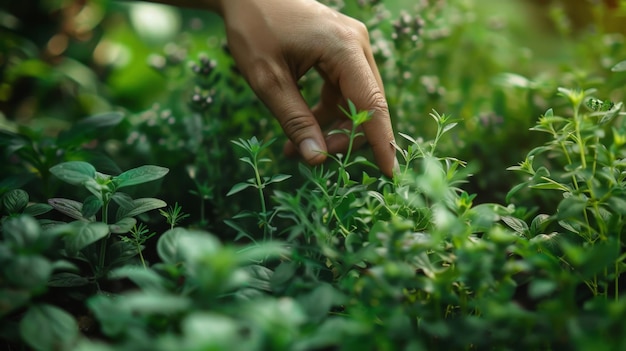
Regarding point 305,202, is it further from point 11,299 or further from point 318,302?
point 11,299

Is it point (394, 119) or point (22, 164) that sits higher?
point (394, 119)

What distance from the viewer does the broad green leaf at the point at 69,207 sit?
0.91 metres

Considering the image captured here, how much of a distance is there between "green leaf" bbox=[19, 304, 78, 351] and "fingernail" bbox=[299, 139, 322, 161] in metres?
0.57

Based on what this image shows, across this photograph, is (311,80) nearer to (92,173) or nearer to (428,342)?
(92,173)

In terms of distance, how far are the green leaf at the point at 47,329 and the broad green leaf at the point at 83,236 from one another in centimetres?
9

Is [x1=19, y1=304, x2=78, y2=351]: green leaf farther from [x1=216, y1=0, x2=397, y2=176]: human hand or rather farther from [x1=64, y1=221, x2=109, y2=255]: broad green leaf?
[x1=216, y1=0, x2=397, y2=176]: human hand

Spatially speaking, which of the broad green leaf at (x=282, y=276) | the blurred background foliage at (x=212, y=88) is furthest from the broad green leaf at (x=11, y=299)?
the blurred background foliage at (x=212, y=88)

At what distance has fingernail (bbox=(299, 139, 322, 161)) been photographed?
1099 mm

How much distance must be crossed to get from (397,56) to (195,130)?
67 cm

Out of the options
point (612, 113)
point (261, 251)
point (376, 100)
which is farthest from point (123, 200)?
point (612, 113)

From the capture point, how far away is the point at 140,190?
3.95ft

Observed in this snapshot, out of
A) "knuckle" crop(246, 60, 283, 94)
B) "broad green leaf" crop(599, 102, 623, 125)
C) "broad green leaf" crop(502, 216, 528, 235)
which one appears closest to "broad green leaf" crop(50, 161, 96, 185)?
"knuckle" crop(246, 60, 283, 94)

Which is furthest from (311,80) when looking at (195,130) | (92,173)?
(92,173)

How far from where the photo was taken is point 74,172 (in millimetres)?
891
